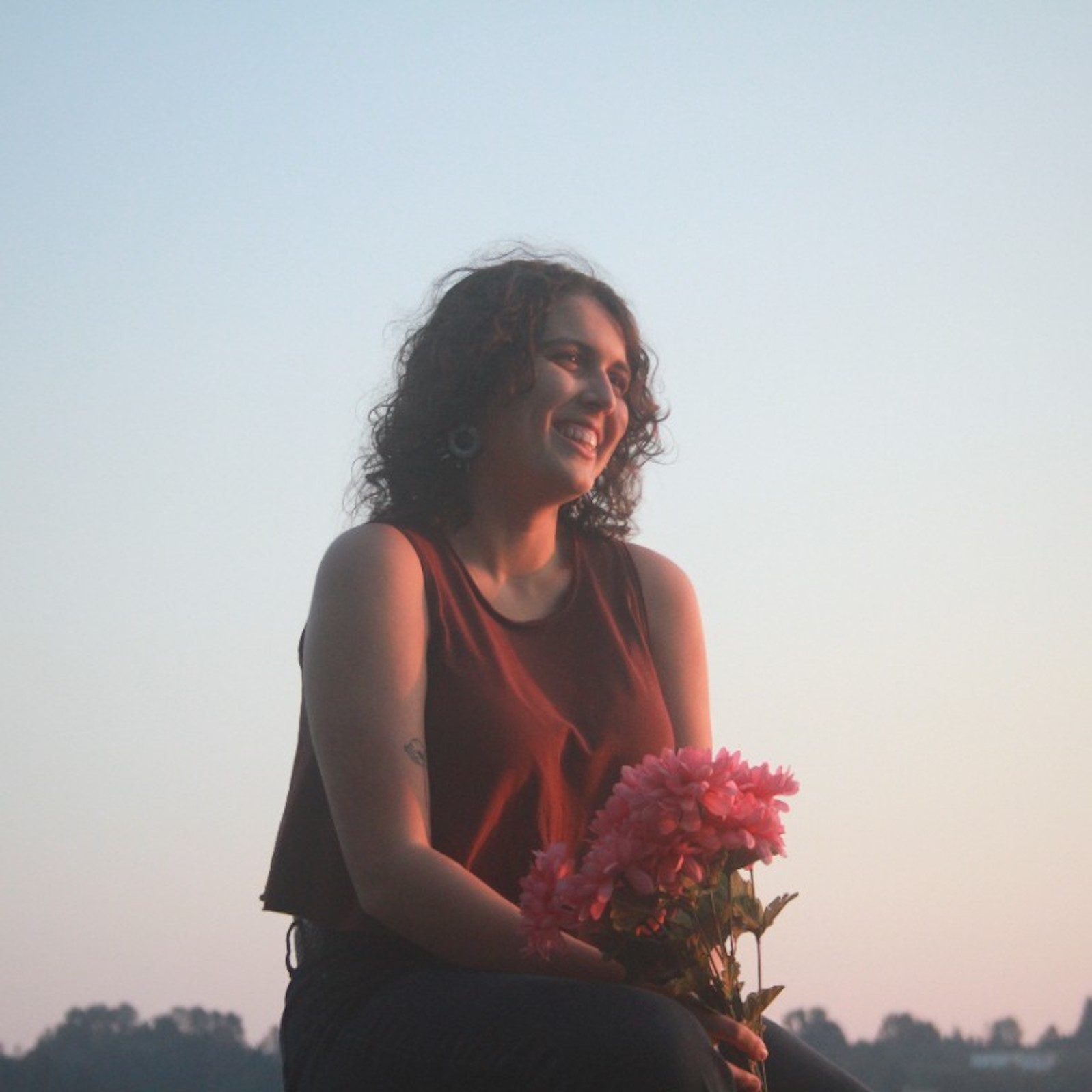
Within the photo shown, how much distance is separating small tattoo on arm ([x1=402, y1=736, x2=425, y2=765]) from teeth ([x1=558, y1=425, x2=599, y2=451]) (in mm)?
933

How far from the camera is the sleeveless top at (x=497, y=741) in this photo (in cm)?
377

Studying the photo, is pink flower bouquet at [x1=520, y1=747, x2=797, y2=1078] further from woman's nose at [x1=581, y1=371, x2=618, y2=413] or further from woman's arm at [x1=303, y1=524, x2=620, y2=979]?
woman's nose at [x1=581, y1=371, x2=618, y2=413]

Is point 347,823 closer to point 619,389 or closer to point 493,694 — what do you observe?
point 493,694

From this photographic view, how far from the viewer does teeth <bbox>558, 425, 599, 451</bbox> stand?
4305mm

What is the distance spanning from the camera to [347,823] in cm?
366

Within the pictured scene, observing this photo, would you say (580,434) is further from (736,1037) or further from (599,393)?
(736,1037)

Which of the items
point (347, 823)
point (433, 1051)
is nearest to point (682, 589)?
point (347, 823)

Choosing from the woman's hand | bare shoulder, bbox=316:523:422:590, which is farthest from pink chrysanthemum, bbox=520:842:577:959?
bare shoulder, bbox=316:523:422:590

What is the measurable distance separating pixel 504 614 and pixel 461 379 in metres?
0.65

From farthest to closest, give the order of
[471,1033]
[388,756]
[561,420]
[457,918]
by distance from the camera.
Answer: [561,420]
[388,756]
[457,918]
[471,1033]

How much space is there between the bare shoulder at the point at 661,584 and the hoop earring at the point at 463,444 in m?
0.51

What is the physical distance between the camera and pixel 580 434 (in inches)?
170

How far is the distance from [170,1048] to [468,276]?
5.85m

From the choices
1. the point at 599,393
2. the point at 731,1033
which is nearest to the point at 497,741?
the point at 731,1033
